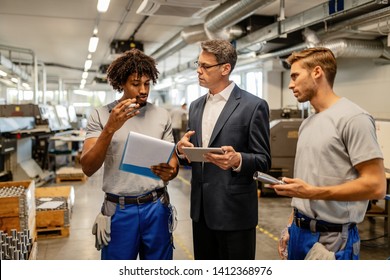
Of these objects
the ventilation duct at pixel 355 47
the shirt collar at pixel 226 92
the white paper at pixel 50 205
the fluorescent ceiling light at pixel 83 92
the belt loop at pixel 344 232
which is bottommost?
the white paper at pixel 50 205

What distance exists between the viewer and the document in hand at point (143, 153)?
4.85 feet

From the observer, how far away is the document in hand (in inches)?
58.2

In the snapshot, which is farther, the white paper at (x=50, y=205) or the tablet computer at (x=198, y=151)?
the white paper at (x=50, y=205)

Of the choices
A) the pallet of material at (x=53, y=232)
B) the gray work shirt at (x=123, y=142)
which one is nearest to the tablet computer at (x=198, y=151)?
the gray work shirt at (x=123, y=142)

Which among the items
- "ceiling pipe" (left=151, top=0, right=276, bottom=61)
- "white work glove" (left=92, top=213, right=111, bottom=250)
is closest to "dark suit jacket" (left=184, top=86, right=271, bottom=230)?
"white work glove" (left=92, top=213, right=111, bottom=250)

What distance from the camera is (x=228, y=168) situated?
5.14ft

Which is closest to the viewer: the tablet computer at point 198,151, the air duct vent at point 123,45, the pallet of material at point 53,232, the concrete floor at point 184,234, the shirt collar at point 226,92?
the tablet computer at point 198,151

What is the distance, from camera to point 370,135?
1349mm

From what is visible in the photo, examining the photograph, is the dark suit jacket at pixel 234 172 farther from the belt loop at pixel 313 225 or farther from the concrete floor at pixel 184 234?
the concrete floor at pixel 184 234

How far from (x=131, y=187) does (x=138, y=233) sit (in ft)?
0.72

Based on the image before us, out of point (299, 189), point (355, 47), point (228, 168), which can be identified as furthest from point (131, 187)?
point (355, 47)

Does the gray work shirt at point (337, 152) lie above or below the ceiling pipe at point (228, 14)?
below

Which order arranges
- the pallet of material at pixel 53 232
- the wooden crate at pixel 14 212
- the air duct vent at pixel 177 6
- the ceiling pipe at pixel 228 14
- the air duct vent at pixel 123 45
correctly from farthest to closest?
the air duct vent at pixel 123 45 → the ceiling pipe at pixel 228 14 → the pallet of material at pixel 53 232 → the air duct vent at pixel 177 6 → the wooden crate at pixel 14 212

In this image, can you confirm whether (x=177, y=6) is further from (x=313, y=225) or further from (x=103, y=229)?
(x=313, y=225)
